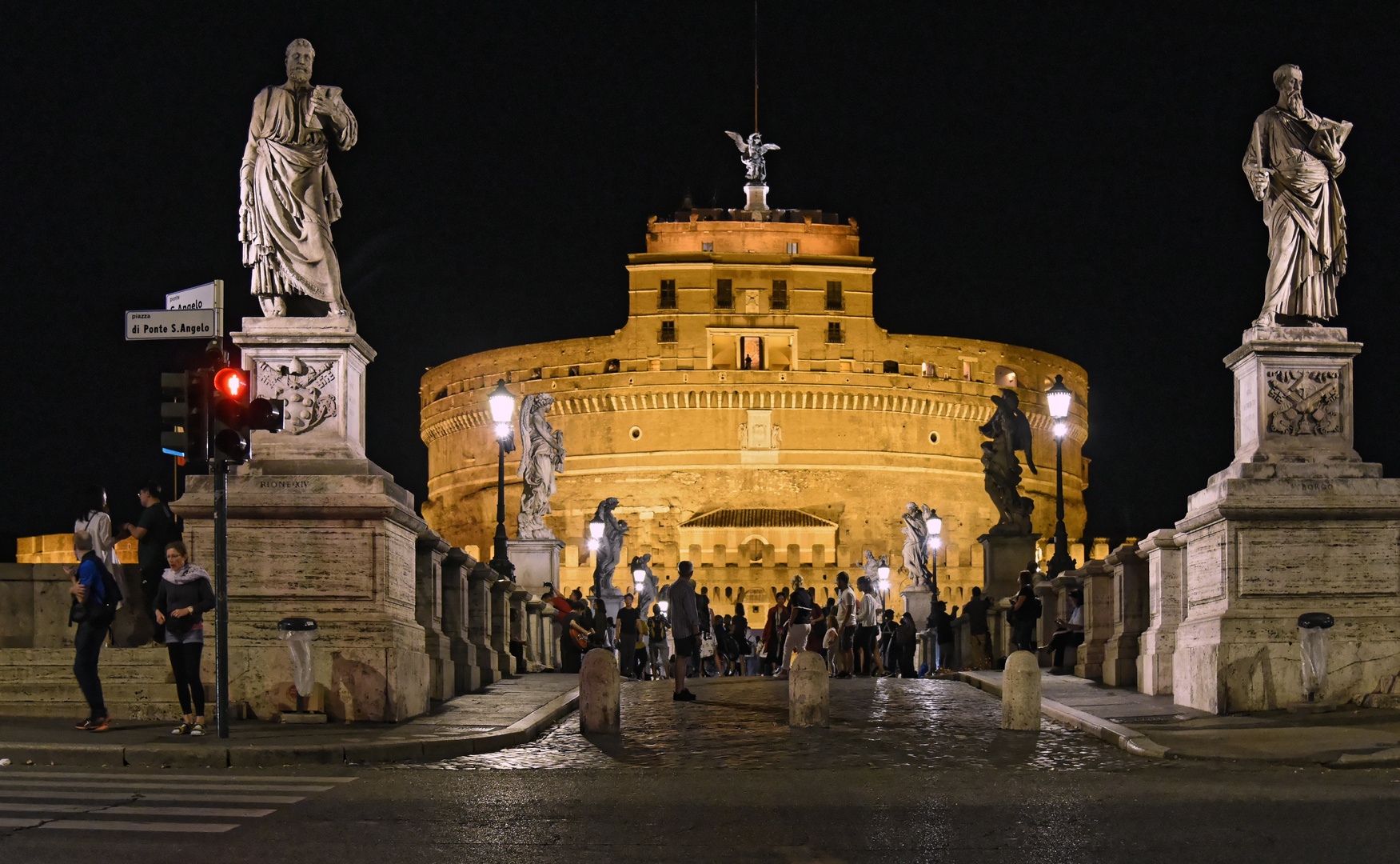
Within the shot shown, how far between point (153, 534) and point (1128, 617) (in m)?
8.16

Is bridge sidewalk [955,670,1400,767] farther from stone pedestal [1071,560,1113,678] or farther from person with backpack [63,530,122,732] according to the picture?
person with backpack [63,530,122,732]

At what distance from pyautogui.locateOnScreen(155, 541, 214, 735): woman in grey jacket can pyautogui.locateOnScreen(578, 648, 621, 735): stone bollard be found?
260cm

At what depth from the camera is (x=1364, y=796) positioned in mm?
7375

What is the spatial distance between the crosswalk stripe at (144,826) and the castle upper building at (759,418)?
206 ft

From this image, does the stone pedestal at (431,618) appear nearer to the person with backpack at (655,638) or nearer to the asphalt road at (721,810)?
the asphalt road at (721,810)

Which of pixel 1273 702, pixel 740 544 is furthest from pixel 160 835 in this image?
pixel 740 544

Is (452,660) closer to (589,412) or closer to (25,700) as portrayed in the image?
(25,700)

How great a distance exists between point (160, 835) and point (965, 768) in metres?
4.33

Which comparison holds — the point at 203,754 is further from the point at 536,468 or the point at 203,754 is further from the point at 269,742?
the point at 536,468

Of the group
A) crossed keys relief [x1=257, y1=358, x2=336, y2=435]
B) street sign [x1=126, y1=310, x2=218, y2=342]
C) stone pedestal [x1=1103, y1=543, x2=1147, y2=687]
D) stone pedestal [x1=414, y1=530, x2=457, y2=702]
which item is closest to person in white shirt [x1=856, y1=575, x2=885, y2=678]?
stone pedestal [x1=1103, y1=543, x2=1147, y2=687]

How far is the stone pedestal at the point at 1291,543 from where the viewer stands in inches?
439

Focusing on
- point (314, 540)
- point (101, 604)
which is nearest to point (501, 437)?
point (314, 540)

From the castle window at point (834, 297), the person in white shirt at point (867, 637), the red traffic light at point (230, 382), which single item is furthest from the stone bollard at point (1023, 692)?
the castle window at point (834, 297)

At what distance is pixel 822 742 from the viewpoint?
1077 centimetres
